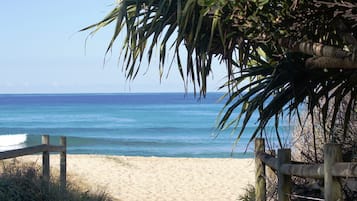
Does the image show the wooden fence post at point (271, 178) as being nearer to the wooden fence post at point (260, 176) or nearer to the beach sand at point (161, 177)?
the wooden fence post at point (260, 176)

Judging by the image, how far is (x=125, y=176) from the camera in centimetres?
1636

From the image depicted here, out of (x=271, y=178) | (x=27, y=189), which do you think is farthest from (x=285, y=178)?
(x=27, y=189)

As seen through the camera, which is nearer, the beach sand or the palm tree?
the palm tree

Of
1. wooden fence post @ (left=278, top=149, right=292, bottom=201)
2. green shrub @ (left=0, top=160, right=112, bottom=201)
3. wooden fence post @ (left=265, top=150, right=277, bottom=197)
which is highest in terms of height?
wooden fence post @ (left=278, top=149, right=292, bottom=201)

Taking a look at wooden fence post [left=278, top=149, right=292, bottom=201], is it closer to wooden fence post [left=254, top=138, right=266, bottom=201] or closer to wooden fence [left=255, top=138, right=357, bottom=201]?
wooden fence [left=255, top=138, right=357, bottom=201]

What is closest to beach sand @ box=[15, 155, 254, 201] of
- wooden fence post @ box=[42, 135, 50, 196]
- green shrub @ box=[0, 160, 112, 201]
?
wooden fence post @ box=[42, 135, 50, 196]

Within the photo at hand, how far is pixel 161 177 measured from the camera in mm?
16375

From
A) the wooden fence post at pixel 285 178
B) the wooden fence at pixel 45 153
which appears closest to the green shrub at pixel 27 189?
the wooden fence at pixel 45 153

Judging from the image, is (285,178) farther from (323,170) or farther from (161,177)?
(161,177)

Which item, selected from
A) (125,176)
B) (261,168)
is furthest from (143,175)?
(261,168)

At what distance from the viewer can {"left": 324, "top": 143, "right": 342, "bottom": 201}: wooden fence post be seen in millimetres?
3727

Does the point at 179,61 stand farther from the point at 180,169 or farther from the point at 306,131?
the point at 180,169

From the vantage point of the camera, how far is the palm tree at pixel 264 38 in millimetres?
3855

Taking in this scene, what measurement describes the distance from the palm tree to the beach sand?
7005 mm
